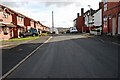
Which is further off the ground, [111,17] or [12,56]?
[111,17]

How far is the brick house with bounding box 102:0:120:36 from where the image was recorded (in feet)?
132

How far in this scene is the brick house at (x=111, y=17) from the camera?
132ft

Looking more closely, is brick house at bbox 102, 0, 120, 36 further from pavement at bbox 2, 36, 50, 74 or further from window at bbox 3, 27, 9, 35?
pavement at bbox 2, 36, 50, 74

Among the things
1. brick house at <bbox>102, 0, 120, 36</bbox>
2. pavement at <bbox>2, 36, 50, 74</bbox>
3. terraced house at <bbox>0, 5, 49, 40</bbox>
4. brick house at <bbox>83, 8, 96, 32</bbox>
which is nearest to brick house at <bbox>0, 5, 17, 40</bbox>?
terraced house at <bbox>0, 5, 49, 40</bbox>

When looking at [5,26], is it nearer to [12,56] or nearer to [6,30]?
[6,30]

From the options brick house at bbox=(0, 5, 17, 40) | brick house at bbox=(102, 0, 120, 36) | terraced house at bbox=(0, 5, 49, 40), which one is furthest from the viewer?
terraced house at bbox=(0, 5, 49, 40)

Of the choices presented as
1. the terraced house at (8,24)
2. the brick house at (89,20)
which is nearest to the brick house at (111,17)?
the terraced house at (8,24)

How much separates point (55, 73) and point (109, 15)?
36.8 m

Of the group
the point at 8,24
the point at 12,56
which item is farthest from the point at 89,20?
the point at 12,56

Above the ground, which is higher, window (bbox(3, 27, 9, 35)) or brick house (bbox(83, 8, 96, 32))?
brick house (bbox(83, 8, 96, 32))

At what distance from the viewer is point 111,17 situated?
44312 millimetres

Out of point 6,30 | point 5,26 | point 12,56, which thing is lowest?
point 12,56

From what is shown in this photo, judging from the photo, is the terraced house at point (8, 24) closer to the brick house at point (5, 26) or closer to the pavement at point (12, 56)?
the brick house at point (5, 26)

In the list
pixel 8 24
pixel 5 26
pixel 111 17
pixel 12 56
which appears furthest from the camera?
pixel 8 24
